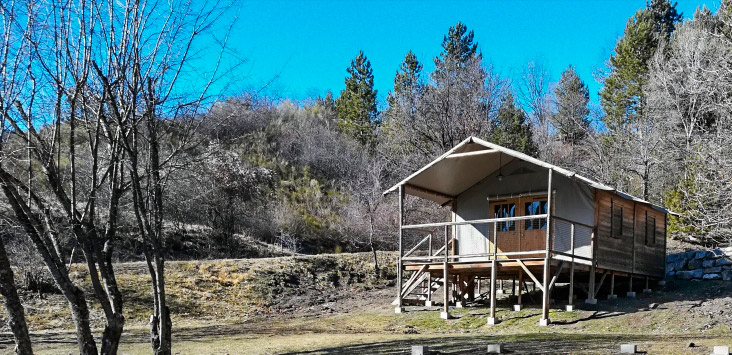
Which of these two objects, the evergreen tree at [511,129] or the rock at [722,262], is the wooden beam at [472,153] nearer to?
the rock at [722,262]

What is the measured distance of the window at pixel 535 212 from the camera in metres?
18.9

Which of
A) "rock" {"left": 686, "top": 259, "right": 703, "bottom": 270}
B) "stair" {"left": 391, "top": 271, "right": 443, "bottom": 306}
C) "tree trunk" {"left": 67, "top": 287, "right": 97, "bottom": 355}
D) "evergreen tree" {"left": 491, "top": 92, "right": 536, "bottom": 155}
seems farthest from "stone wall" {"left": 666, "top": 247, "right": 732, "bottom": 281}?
"tree trunk" {"left": 67, "top": 287, "right": 97, "bottom": 355}

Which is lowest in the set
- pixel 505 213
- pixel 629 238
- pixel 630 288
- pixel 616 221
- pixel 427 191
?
pixel 630 288

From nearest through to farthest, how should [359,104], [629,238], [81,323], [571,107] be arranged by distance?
[81,323] → [629,238] → [571,107] → [359,104]

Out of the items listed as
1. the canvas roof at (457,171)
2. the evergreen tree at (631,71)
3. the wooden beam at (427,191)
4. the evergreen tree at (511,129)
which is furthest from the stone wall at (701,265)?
the evergreen tree at (631,71)

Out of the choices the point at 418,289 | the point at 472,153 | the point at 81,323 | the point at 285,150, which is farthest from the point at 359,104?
the point at 81,323

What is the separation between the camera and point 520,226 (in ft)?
63.1

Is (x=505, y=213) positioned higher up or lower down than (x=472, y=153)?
lower down

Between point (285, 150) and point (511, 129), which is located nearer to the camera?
point (511, 129)

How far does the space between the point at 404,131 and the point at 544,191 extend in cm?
1394

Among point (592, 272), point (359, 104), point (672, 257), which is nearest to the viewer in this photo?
point (592, 272)

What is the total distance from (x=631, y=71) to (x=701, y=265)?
19.1 meters

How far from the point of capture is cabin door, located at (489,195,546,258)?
18.8 meters

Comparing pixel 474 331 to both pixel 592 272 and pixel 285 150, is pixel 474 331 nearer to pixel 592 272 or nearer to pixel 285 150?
pixel 592 272
